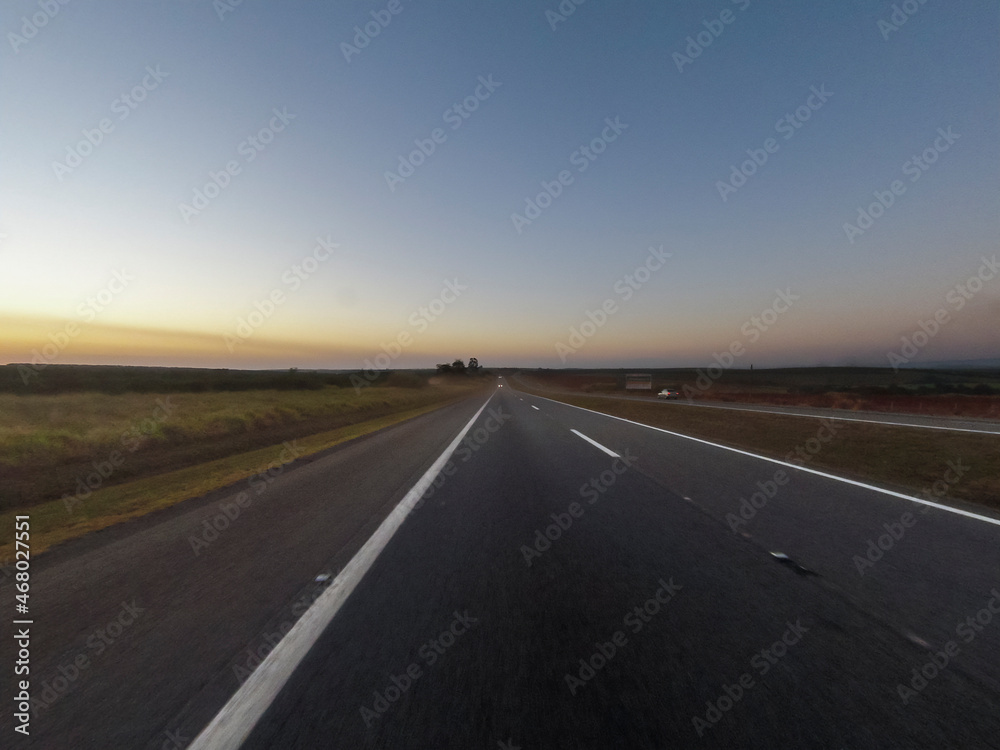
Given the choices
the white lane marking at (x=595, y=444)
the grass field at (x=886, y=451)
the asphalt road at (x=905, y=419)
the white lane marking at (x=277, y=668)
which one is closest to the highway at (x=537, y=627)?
the white lane marking at (x=277, y=668)

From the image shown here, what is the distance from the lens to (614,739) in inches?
80.1

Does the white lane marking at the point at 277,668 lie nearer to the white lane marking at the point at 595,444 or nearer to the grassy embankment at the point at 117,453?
the grassy embankment at the point at 117,453

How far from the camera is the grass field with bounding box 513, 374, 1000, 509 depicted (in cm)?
738

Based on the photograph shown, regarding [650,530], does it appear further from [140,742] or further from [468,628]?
[140,742]

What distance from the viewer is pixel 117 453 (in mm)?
12078

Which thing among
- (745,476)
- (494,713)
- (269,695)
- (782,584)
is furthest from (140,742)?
(745,476)

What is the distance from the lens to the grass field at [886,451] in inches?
290

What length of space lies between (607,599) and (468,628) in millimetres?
1066

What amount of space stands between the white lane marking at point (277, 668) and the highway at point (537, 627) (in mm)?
14

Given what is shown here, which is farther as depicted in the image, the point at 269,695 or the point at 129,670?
the point at 129,670

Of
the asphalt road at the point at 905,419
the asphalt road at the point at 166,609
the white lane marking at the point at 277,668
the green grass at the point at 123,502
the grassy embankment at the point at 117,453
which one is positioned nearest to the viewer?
the white lane marking at the point at 277,668

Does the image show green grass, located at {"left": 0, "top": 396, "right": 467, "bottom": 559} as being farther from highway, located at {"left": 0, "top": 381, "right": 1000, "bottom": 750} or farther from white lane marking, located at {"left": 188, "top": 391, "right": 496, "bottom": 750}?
white lane marking, located at {"left": 188, "top": 391, "right": 496, "bottom": 750}

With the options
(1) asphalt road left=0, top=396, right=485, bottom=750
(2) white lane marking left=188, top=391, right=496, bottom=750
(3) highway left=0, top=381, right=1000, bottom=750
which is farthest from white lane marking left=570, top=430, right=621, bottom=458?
(2) white lane marking left=188, top=391, right=496, bottom=750

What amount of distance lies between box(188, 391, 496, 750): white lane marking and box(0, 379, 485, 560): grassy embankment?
3542 mm
